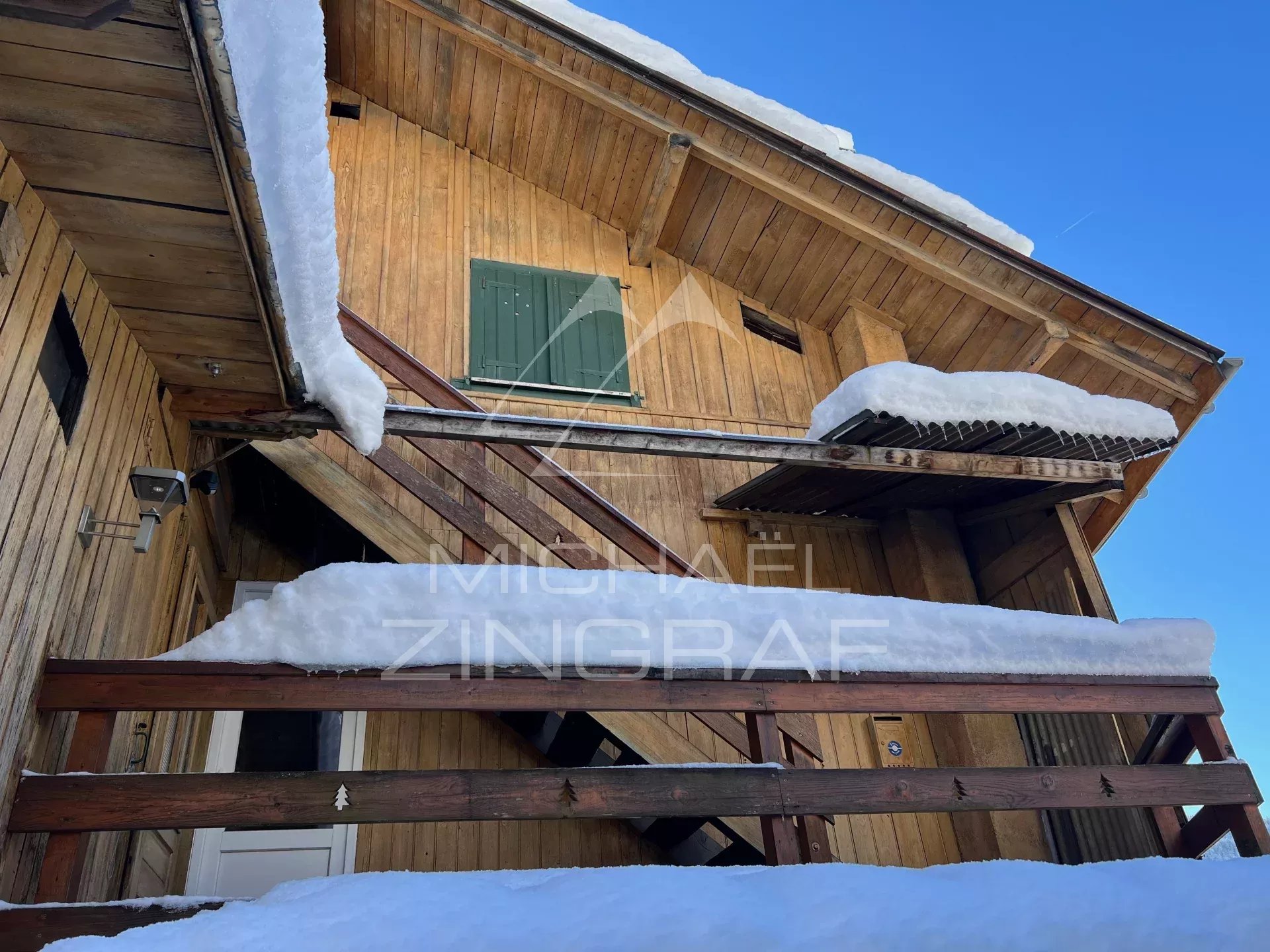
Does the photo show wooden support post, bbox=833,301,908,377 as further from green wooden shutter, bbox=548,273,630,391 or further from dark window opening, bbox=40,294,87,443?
dark window opening, bbox=40,294,87,443

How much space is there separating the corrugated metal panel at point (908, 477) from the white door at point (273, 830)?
310 centimetres

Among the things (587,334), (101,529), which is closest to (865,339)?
(587,334)

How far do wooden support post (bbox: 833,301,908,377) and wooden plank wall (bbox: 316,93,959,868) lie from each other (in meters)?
0.17

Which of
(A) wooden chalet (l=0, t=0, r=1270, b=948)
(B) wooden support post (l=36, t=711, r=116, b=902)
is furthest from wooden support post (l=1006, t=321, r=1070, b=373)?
(B) wooden support post (l=36, t=711, r=116, b=902)

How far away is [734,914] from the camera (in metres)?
2.93

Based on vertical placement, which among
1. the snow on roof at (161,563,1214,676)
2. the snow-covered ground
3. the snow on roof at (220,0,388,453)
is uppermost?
the snow on roof at (220,0,388,453)

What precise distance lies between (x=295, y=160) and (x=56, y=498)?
1547 mm

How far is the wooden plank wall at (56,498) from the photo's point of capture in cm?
313

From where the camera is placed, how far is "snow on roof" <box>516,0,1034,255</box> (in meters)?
8.06

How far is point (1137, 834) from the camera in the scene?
232 inches

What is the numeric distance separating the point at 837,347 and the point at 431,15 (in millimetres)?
4316

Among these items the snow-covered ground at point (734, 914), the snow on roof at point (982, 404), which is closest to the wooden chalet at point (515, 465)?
the snow on roof at point (982, 404)

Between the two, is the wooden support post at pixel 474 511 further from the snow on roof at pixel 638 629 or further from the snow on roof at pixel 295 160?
the snow on roof at pixel 638 629

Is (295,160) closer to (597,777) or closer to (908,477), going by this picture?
(597,777)
